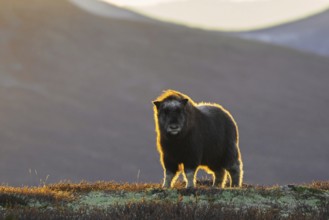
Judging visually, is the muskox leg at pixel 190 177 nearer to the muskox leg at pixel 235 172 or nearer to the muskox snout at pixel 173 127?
the muskox snout at pixel 173 127

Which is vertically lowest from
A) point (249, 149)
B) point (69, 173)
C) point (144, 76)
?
point (69, 173)

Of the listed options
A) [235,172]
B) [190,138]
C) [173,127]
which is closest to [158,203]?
[173,127]

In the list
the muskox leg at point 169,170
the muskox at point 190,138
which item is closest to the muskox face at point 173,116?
the muskox at point 190,138

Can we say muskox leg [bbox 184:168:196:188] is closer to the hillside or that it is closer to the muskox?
the muskox

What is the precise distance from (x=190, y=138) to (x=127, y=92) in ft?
471

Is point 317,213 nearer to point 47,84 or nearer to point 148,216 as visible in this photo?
point 148,216

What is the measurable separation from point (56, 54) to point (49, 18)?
1098 centimetres

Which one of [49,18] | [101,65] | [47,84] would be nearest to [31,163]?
[47,84]

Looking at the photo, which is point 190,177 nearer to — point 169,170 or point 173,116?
point 169,170

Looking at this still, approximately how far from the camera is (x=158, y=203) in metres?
11.0

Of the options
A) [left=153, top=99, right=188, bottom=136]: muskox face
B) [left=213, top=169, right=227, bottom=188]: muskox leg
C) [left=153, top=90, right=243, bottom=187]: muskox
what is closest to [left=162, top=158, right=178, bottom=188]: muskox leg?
[left=153, top=90, right=243, bottom=187]: muskox

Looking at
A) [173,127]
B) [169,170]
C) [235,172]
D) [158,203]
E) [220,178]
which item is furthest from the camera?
[220,178]

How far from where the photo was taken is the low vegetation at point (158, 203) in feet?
33.6

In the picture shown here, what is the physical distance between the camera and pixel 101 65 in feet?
531
